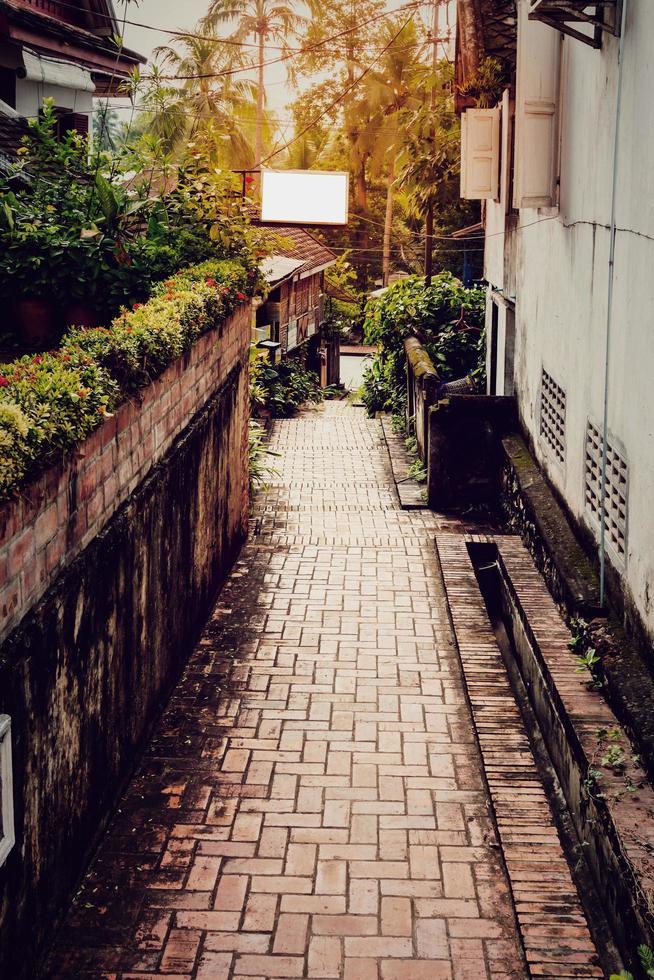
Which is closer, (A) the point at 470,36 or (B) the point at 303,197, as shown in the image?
(A) the point at 470,36

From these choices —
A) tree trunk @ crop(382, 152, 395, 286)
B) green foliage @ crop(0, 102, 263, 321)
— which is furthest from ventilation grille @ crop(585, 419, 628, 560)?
tree trunk @ crop(382, 152, 395, 286)

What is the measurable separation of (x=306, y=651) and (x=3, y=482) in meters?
4.42

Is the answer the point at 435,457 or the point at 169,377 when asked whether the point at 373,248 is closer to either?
the point at 435,457

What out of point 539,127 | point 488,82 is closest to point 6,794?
point 539,127

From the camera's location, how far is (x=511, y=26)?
10859mm

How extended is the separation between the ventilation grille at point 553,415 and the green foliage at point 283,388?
350 inches

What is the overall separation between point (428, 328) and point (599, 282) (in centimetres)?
1047

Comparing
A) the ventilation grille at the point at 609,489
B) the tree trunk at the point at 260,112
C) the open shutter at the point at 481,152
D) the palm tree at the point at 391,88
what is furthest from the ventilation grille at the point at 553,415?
the palm tree at the point at 391,88

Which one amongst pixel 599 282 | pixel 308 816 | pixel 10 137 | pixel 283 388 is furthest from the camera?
pixel 283 388

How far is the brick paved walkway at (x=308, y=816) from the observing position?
4.29 meters

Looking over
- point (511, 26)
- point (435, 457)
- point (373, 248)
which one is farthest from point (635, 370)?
point (373, 248)

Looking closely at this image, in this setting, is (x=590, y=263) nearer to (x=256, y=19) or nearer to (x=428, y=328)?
(x=428, y=328)

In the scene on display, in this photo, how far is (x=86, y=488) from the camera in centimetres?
459

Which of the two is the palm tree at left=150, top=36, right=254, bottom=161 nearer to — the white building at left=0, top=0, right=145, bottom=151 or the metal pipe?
the white building at left=0, top=0, right=145, bottom=151
